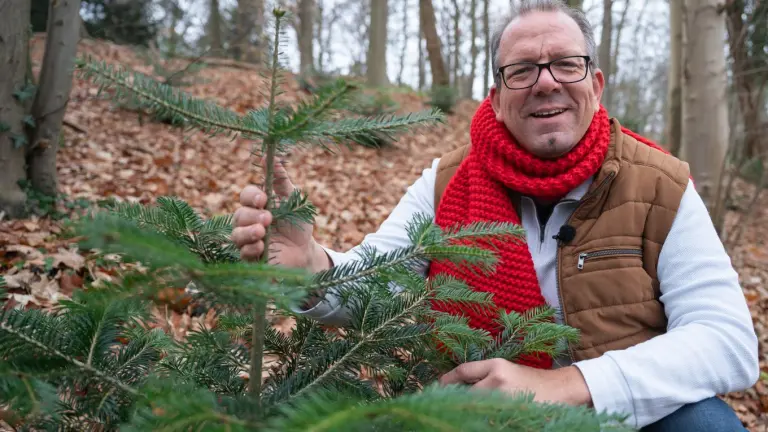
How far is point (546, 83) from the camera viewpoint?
1671mm

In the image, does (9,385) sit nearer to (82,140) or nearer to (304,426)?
(304,426)

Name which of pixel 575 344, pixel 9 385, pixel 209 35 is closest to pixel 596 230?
pixel 575 344

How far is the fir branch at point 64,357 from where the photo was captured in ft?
2.62

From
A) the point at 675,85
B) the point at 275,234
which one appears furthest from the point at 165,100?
the point at 675,85

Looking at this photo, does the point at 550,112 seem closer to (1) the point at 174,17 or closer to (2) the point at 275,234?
(2) the point at 275,234

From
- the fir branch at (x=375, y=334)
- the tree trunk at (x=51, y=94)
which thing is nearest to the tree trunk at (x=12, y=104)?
the tree trunk at (x=51, y=94)

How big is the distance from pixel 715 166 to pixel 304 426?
467cm

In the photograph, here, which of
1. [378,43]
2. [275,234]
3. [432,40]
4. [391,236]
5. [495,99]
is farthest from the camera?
[432,40]

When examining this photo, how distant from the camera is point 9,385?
0.69m

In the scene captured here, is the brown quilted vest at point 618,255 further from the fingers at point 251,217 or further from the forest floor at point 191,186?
the forest floor at point 191,186

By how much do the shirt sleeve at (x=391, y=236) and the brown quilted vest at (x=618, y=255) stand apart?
526 mm

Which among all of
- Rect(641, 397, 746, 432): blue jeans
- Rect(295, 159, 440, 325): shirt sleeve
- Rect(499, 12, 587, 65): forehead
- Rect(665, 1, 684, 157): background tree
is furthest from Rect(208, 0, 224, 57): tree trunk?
Rect(641, 397, 746, 432): blue jeans

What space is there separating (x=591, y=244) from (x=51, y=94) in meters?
4.12

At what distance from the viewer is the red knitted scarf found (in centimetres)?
160
